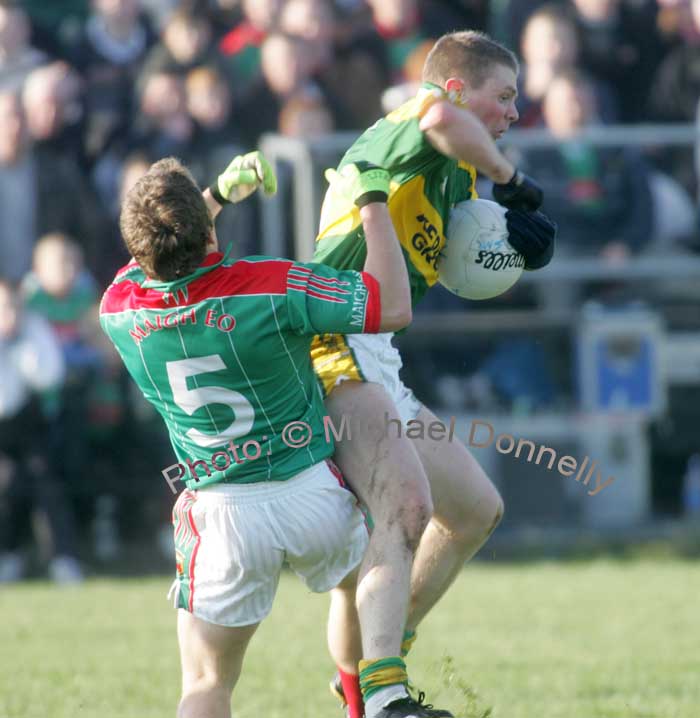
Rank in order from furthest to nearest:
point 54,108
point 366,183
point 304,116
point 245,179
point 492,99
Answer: point 304,116 < point 54,108 < point 492,99 < point 245,179 < point 366,183

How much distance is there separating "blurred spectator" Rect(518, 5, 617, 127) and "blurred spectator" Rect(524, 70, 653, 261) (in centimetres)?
15

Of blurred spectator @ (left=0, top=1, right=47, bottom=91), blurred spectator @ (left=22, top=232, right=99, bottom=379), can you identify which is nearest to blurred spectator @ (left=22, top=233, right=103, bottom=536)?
blurred spectator @ (left=22, top=232, right=99, bottom=379)

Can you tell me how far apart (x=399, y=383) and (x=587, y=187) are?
550cm

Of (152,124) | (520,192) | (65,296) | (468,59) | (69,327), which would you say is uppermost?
(468,59)

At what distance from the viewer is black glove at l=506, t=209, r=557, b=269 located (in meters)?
5.01

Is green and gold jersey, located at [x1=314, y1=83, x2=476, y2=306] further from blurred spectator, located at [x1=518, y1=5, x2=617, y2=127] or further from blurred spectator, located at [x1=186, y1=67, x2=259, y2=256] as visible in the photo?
blurred spectator, located at [x1=518, y1=5, x2=617, y2=127]

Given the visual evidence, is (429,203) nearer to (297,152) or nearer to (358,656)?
(358,656)

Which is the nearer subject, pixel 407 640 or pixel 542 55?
pixel 407 640

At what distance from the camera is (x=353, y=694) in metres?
5.05

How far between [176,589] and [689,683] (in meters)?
2.68

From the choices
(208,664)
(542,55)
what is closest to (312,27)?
(542,55)

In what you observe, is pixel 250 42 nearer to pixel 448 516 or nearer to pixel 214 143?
pixel 214 143

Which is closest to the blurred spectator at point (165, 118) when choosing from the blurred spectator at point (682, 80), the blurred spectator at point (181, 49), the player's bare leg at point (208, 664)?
the blurred spectator at point (181, 49)

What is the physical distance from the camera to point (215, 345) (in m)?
4.34
